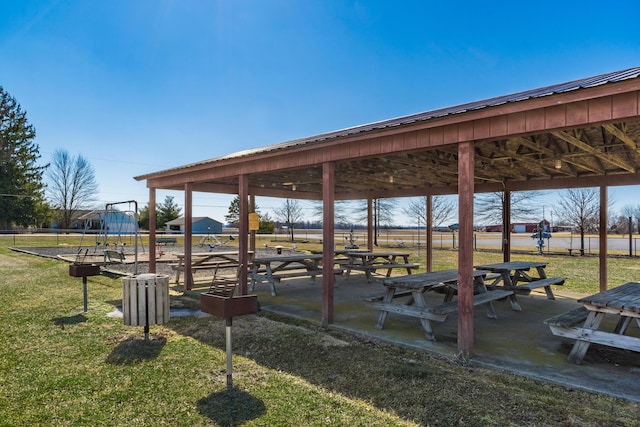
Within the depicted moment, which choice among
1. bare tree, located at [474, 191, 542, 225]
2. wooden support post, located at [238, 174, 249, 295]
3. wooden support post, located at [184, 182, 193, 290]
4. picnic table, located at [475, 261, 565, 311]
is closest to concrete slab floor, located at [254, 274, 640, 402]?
picnic table, located at [475, 261, 565, 311]

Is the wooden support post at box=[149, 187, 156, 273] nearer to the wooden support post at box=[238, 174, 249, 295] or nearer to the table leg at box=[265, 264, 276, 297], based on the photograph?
the table leg at box=[265, 264, 276, 297]

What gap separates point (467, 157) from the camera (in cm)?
400

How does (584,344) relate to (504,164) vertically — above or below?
below

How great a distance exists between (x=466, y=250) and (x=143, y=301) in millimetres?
3796

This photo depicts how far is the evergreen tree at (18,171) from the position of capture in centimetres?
3138

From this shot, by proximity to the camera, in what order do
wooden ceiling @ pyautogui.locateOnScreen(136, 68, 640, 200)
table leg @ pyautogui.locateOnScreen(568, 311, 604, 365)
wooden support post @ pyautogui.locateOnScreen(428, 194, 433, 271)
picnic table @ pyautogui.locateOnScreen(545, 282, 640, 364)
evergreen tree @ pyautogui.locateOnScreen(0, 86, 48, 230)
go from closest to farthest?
wooden ceiling @ pyautogui.locateOnScreen(136, 68, 640, 200) < picnic table @ pyautogui.locateOnScreen(545, 282, 640, 364) < table leg @ pyautogui.locateOnScreen(568, 311, 604, 365) < wooden support post @ pyautogui.locateOnScreen(428, 194, 433, 271) < evergreen tree @ pyautogui.locateOnScreen(0, 86, 48, 230)

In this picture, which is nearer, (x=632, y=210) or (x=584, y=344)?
(x=584, y=344)

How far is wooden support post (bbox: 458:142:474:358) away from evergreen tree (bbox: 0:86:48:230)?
37.3 m

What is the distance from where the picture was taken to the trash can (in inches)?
179

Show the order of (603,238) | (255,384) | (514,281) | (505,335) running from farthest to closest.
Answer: (603,238) → (514,281) → (505,335) → (255,384)

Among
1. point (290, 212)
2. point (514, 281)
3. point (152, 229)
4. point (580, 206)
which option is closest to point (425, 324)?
point (514, 281)

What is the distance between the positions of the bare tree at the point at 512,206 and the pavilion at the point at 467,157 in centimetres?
1495

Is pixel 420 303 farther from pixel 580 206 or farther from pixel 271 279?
pixel 580 206

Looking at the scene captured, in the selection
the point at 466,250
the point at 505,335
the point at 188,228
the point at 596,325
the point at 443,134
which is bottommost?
the point at 505,335
